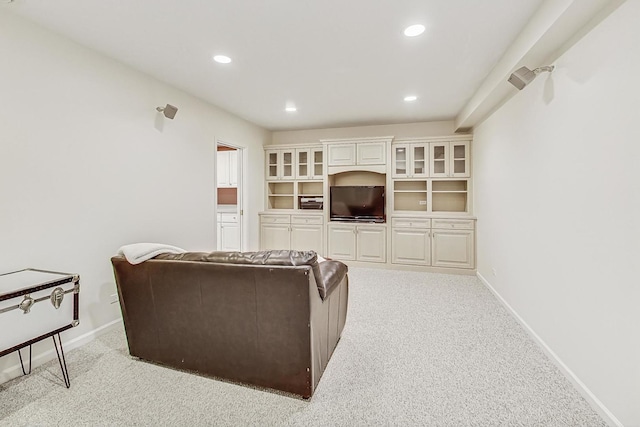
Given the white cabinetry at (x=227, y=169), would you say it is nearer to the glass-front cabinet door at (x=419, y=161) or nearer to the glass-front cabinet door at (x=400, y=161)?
the glass-front cabinet door at (x=400, y=161)

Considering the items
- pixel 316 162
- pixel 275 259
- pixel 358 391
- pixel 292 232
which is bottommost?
pixel 358 391

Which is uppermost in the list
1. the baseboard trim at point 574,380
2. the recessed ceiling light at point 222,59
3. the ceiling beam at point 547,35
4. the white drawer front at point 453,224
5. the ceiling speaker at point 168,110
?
the recessed ceiling light at point 222,59

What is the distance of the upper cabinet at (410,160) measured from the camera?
16.5 ft

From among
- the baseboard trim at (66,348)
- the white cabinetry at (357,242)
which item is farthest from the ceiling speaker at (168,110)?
the white cabinetry at (357,242)

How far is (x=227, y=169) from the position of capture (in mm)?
5805

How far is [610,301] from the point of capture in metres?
1.60

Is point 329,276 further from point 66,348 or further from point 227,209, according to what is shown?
point 227,209

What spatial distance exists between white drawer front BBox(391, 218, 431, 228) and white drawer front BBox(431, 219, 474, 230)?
4.2 inches

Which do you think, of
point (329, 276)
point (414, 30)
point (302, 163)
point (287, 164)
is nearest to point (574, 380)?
point (329, 276)

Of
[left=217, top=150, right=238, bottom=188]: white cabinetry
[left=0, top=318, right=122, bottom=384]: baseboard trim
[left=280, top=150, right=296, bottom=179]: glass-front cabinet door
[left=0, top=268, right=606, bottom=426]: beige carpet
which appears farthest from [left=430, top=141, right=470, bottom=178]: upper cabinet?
[left=0, top=318, right=122, bottom=384]: baseboard trim

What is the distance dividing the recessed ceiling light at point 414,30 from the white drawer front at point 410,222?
120 inches

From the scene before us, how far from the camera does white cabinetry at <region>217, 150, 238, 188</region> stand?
18.8ft

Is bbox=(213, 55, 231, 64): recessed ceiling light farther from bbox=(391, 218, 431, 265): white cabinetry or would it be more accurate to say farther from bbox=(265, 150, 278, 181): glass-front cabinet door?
bbox=(391, 218, 431, 265): white cabinetry

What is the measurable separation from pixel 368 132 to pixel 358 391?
14.8ft
